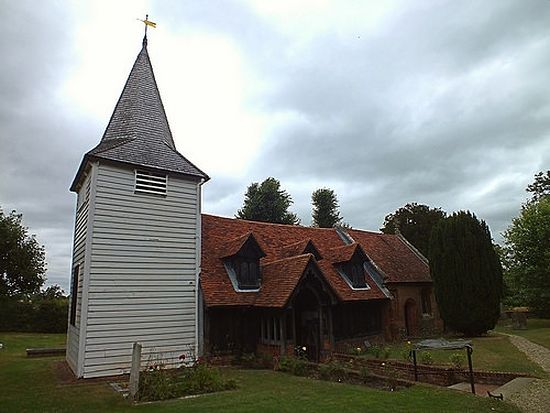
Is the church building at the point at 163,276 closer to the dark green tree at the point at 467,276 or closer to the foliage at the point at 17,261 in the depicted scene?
the dark green tree at the point at 467,276

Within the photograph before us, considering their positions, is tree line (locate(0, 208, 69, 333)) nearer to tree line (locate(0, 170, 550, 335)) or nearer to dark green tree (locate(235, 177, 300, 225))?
tree line (locate(0, 170, 550, 335))

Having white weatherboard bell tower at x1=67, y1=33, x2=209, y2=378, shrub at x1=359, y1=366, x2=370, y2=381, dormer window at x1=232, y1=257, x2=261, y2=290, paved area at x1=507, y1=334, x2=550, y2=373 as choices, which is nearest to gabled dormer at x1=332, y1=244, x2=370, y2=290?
dormer window at x1=232, y1=257, x2=261, y2=290

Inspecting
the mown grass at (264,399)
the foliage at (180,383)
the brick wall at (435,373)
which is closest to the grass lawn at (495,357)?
the brick wall at (435,373)

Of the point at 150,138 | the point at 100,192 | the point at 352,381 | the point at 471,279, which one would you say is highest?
the point at 150,138

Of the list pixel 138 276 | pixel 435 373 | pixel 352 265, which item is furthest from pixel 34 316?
pixel 435 373

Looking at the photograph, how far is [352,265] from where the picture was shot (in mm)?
20844

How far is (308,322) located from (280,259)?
11.7 feet

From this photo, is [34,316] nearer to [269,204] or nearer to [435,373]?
[269,204]

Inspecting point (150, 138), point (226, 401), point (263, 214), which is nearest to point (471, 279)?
point (226, 401)

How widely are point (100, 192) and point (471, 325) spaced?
19.6 meters

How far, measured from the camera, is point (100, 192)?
47.3ft

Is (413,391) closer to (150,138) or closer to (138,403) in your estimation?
(138,403)

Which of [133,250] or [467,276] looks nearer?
[133,250]

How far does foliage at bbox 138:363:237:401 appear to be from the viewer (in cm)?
1035
